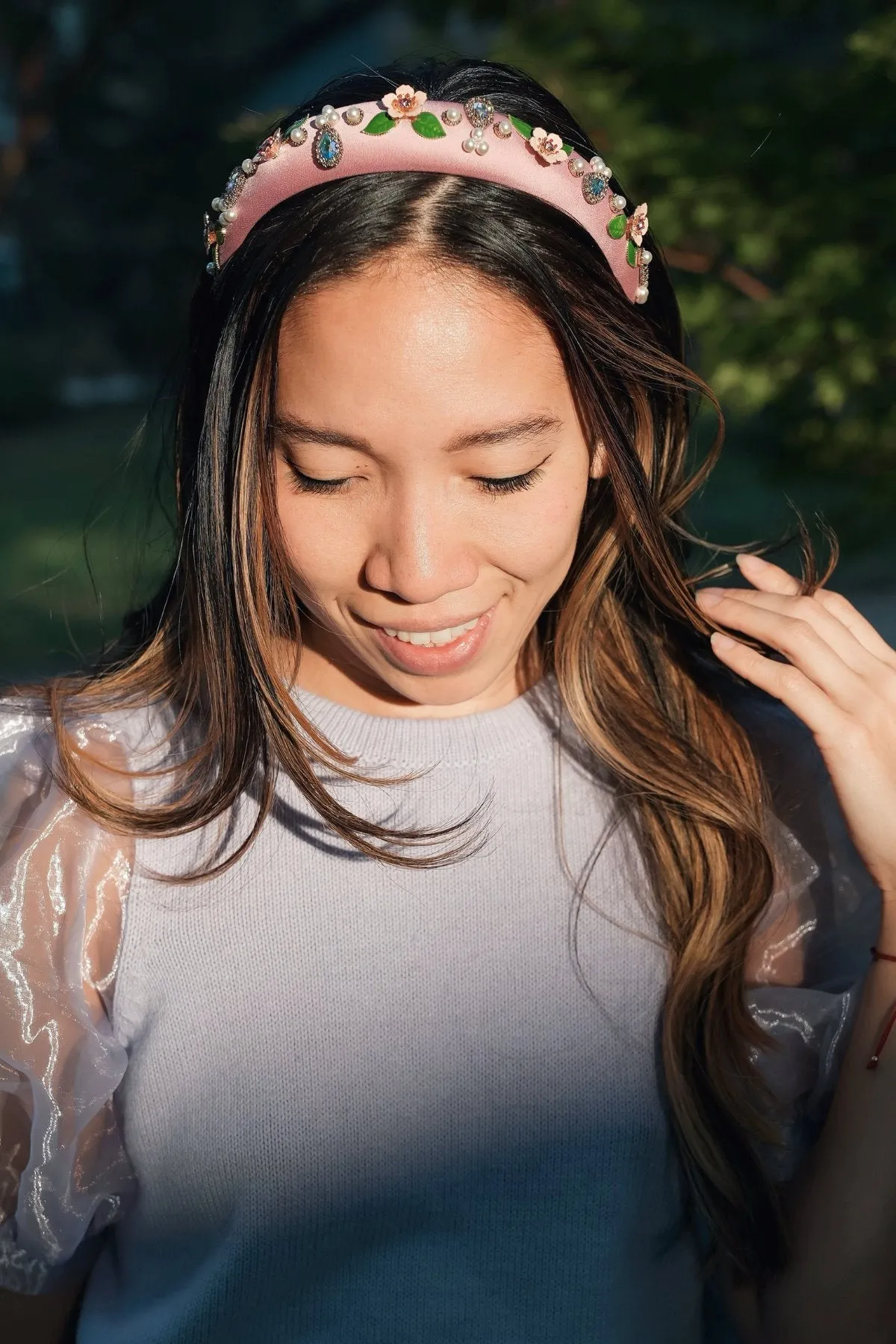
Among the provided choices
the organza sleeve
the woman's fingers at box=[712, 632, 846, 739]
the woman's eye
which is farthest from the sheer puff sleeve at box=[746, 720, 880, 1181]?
the woman's eye

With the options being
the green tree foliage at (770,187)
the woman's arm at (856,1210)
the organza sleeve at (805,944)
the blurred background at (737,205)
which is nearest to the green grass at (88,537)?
the blurred background at (737,205)

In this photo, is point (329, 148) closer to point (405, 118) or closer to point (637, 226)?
point (405, 118)

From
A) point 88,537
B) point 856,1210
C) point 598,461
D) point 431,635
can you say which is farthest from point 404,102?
point 88,537

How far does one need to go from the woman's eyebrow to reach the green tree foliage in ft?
4.42

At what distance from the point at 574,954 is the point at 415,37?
2.93m

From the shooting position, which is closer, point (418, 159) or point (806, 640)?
point (418, 159)

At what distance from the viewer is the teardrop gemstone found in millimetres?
1588

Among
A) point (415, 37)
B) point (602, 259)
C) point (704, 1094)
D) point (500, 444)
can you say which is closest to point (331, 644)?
point (500, 444)

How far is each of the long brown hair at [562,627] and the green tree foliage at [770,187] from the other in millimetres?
1022

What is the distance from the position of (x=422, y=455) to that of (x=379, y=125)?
0.38 m

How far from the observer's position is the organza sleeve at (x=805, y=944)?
6.07 feet

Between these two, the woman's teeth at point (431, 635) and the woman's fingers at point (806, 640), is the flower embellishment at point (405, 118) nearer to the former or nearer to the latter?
the woman's teeth at point (431, 635)

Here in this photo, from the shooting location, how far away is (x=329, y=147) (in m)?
1.59

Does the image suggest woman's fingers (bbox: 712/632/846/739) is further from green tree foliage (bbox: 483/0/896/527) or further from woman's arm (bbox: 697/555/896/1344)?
green tree foliage (bbox: 483/0/896/527)
